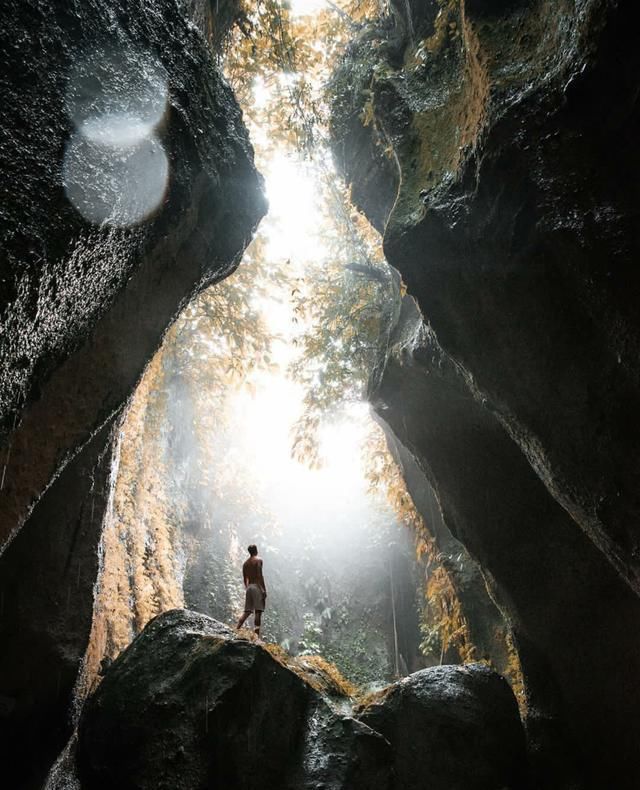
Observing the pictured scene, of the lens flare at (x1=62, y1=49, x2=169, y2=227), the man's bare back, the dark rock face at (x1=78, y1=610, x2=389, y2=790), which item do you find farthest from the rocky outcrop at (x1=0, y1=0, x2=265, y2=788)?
the man's bare back

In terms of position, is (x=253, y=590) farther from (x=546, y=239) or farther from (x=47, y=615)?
(x=546, y=239)

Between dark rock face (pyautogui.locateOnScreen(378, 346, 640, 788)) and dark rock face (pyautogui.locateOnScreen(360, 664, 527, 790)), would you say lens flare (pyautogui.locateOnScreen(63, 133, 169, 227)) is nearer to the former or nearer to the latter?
dark rock face (pyautogui.locateOnScreen(378, 346, 640, 788))

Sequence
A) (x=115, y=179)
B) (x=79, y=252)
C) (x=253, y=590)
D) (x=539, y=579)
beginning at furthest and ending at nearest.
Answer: (x=253, y=590) < (x=539, y=579) < (x=115, y=179) < (x=79, y=252)

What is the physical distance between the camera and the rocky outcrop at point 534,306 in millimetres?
3734

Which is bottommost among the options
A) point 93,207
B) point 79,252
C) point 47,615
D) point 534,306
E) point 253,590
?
point 47,615

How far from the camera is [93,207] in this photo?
321 cm

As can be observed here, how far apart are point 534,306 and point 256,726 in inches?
179

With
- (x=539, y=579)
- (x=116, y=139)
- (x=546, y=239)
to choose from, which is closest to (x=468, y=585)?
(x=539, y=579)

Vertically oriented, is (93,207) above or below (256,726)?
above

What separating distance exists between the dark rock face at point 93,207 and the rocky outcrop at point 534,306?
201cm

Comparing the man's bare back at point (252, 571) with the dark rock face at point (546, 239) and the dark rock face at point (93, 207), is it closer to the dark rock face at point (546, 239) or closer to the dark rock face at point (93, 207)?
the dark rock face at point (93, 207)

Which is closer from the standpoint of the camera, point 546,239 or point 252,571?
point 546,239

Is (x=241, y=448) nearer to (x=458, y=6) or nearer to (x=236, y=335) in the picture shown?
(x=236, y=335)

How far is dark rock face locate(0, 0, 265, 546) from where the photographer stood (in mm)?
2799
